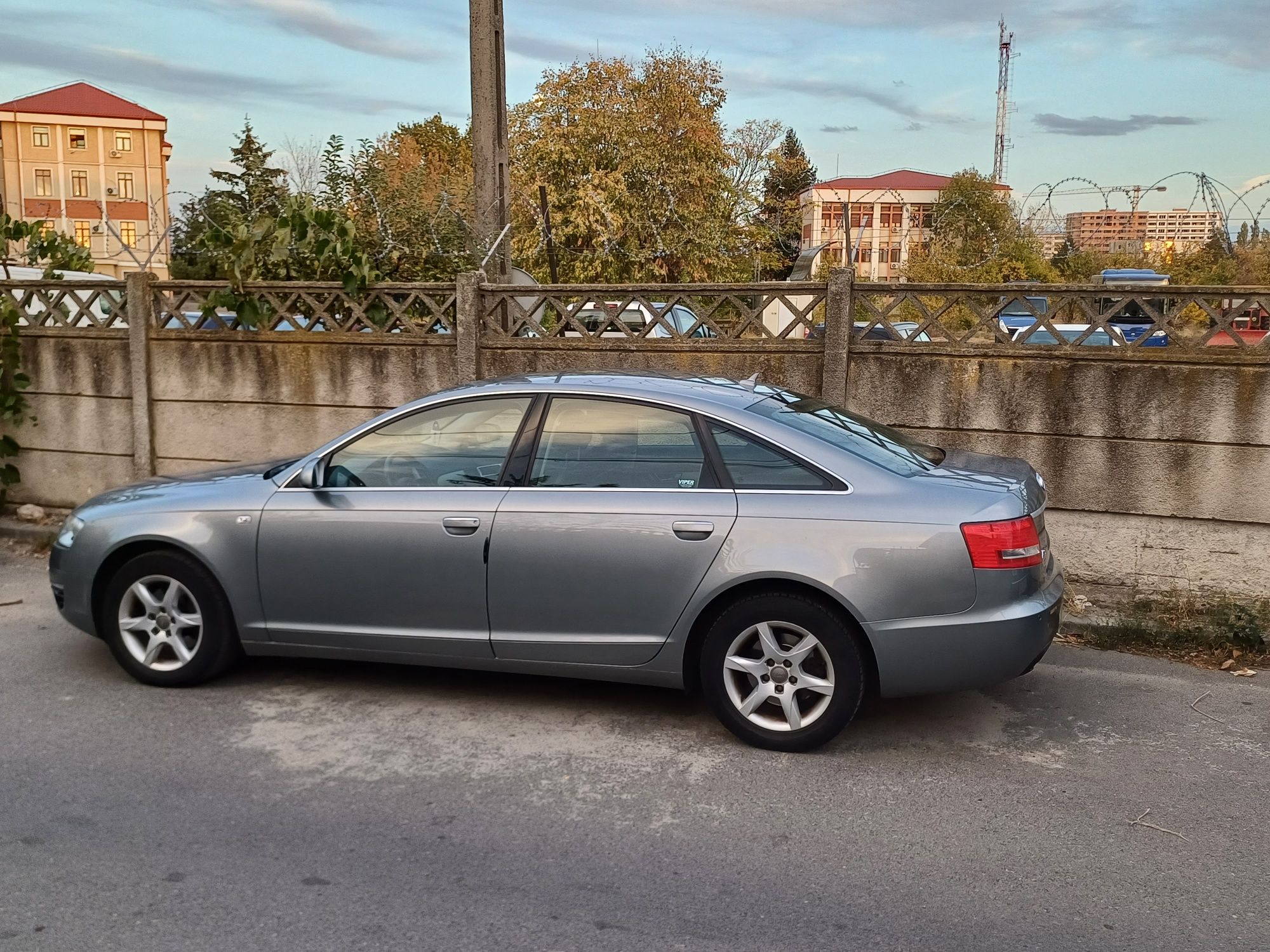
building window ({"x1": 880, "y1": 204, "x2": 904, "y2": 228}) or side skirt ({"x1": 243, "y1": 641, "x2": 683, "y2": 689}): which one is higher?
building window ({"x1": 880, "y1": 204, "x2": 904, "y2": 228})

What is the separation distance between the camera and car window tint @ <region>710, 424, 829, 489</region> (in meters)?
4.64

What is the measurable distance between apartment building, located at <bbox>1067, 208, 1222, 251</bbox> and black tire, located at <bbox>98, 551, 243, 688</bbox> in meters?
6.34

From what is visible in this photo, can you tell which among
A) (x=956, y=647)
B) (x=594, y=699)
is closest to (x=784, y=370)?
(x=594, y=699)

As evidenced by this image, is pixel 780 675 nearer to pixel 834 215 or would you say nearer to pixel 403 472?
pixel 403 472

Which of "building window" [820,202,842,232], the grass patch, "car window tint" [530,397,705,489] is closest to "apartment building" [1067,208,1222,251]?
"building window" [820,202,842,232]

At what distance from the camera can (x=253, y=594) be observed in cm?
520

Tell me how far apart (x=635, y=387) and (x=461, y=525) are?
98 cm

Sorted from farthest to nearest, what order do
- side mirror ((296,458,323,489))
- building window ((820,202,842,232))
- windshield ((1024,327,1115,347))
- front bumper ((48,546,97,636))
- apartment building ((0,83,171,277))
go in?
apartment building ((0,83,171,277))
building window ((820,202,842,232))
windshield ((1024,327,1115,347))
front bumper ((48,546,97,636))
side mirror ((296,458,323,489))

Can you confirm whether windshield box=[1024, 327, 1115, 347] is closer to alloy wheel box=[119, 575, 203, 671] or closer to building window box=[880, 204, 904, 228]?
building window box=[880, 204, 904, 228]

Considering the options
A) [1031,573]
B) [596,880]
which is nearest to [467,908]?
[596,880]

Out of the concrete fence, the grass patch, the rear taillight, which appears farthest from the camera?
the concrete fence

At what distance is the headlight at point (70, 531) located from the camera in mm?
5492

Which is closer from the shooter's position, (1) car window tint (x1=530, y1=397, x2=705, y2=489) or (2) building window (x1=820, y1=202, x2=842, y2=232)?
(1) car window tint (x1=530, y1=397, x2=705, y2=489)

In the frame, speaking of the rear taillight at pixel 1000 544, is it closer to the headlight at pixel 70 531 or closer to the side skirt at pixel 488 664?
the side skirt at pixel 488 664
